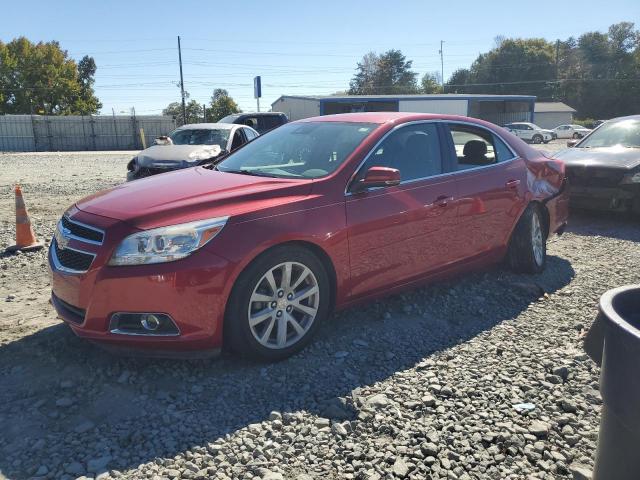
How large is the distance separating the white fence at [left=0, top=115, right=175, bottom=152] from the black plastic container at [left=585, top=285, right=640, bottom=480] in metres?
41.6

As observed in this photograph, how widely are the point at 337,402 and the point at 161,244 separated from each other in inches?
55.5

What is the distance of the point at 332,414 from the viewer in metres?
3.12

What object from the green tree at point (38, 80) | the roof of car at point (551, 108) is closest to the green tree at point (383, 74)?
the roof of car at point (551, 108)

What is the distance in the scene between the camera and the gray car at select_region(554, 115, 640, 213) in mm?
7918

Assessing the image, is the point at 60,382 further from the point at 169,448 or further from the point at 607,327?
the point at 607,327

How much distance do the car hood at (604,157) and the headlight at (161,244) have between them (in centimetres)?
690

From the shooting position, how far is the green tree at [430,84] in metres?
91.9

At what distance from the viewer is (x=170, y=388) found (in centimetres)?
339

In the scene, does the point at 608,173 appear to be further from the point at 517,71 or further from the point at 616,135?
the point at 517,71

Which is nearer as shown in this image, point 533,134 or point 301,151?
point 301,151

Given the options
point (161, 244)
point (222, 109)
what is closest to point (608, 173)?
point (161, 244)

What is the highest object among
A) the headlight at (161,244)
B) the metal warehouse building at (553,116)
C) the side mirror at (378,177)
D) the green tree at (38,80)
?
the green tree at (38,80)

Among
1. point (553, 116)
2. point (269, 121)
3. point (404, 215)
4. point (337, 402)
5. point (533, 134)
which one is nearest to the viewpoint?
point (337, 402)

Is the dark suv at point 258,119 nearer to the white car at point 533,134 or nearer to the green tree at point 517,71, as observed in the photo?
the white car at point 533,134
